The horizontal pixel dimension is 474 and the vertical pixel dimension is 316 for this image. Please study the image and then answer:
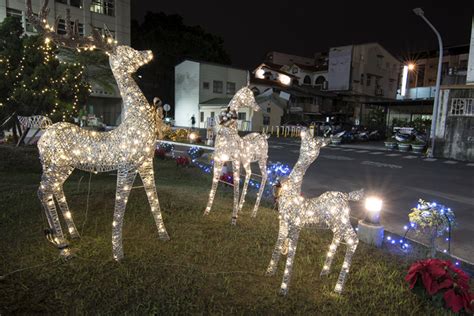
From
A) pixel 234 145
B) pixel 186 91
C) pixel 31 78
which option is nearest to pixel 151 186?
pixel 234 145

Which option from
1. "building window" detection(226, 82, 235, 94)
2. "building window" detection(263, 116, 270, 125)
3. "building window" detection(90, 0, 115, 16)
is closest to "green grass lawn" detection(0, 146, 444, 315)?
"building window" detection(263, 116, 270, 125)

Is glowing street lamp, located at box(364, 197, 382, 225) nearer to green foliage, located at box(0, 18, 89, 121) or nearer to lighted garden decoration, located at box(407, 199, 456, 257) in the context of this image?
lighted garden decoration, located at box(407, 199, 456, 257)

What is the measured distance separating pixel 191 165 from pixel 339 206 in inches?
349

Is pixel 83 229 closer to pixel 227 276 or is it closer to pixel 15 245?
pixel 15 245

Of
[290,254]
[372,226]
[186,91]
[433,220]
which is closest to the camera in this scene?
[290,254]

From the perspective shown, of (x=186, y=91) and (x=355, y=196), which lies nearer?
(x=355, y=196)

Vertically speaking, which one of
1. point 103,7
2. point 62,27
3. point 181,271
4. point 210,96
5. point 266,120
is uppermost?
point 103,7

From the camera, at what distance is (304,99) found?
37312 mm

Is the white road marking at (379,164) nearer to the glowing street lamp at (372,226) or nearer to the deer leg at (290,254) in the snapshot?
the glowing street lamp at (372,226)

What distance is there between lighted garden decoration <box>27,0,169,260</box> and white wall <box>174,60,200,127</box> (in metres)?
30.1

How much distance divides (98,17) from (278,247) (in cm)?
3278

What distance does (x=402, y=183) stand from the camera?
1046cm

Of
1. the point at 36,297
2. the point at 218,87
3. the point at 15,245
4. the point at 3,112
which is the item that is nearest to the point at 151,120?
the point at 36,297

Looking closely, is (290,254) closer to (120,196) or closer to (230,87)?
(120,196)
